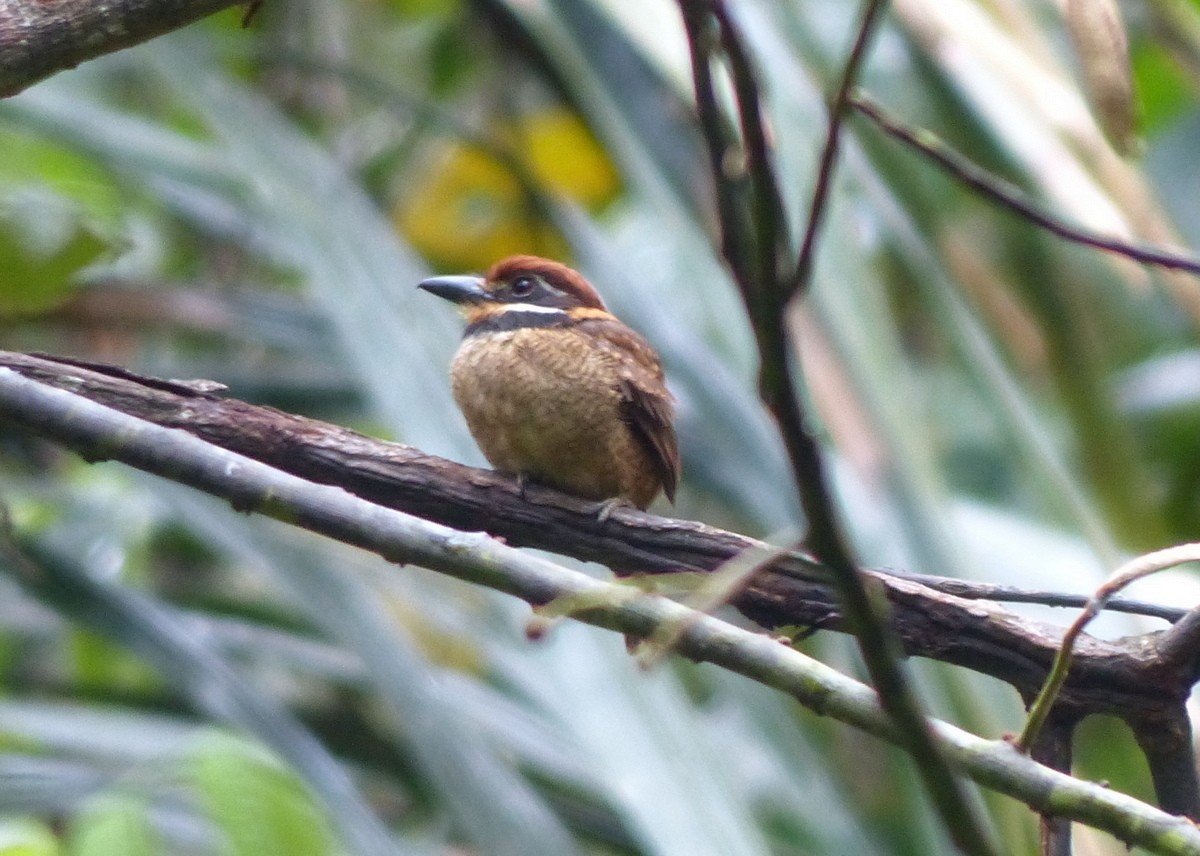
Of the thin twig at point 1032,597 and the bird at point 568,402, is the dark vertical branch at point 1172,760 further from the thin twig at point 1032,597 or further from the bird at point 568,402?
the bird at point 568,402

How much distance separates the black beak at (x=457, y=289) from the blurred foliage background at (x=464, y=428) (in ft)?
0.61

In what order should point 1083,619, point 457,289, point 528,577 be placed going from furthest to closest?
1. point 457,289
2. point 528,577
3. point 1083,619

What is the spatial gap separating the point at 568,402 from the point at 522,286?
528 mm

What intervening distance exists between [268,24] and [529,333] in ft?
10.0

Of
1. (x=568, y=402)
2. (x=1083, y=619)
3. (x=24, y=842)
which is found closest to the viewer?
(x=1083, y=619)

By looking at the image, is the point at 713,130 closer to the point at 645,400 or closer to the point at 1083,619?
the point at 1083,619

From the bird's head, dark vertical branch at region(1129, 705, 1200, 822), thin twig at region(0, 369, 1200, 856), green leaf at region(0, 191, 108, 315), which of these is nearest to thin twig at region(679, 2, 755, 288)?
thin twig at region(0, 369, 1200, 856)

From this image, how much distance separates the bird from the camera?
2.95 m

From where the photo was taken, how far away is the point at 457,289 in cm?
346

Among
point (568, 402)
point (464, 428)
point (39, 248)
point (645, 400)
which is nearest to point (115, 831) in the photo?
point (39, 248)

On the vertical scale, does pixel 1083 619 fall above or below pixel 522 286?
above

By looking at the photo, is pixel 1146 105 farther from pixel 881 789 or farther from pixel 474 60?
pixel 881 789

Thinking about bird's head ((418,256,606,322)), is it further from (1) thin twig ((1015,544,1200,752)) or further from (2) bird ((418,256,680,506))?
(1) thin twig ((1015,544,1200,752))

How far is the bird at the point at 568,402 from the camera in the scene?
2.95 metres
